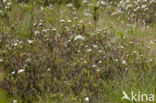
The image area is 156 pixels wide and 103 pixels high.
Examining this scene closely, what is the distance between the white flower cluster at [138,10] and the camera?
19.4 ft

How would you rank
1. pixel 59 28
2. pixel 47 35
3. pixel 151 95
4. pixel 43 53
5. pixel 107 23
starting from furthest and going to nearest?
1. pixel 107 23
2. pixel 59 28
3. pixel 47 35
4. pixel 43 53
5. pixel 151 95

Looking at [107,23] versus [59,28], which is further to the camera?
[107,23]

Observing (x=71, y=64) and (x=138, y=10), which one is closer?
(x=71, y=64)

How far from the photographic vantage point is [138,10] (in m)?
6.03

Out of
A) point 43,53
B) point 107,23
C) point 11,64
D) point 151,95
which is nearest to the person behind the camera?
point 151,95

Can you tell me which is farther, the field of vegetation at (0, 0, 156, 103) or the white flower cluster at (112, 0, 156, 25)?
the white flower cluster at (112, 0, 156, 25)

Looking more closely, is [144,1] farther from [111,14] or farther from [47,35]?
[47,35]

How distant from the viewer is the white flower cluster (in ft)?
19.4

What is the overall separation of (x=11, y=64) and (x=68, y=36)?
4.70ft

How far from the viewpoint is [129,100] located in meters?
2.43

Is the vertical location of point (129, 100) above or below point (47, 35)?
below

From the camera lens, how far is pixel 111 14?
246 inches

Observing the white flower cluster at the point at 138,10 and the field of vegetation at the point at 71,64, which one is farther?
the white flower cluster at the point at 138,10

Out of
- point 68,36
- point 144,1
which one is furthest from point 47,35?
point 144,1
